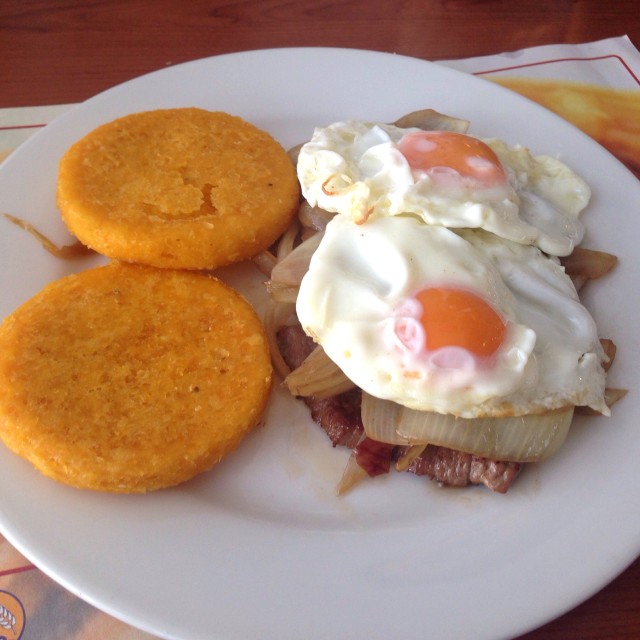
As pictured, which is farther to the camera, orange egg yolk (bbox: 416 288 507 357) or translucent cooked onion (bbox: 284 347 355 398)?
translucent cooked onion (bbox: 284 347 355 398)

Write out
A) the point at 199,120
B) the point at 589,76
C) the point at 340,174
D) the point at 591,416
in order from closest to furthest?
the point at 591,416 < the point at 340,174 < the point at 199,120 < the point at 589,76

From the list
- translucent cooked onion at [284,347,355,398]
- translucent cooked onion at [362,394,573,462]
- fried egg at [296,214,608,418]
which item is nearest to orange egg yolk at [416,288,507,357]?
fried egg at [296,214,608,418]

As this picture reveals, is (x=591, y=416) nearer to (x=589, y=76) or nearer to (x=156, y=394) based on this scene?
(x=156, y=394)

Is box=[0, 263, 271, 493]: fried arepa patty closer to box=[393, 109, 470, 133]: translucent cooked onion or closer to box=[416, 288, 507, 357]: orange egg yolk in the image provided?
box=[416, 288, 507, 357]: orange egg yolk

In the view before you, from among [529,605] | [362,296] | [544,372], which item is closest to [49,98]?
[362,296]

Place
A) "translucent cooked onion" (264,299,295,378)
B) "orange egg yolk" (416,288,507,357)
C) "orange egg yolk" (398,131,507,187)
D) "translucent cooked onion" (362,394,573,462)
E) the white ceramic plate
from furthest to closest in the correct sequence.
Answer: "translucent cooked onion" (264,299,295,378) < "orange egg yolk" (398,131,507,187) < "translucent cooked onion" (362,394,573,462) < "orange egg yolk" (416,288,507,357) < the white ceramic plate

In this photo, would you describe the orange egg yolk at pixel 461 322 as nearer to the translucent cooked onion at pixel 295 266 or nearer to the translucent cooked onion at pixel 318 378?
the translucent cooked onion at pixel 318 378
